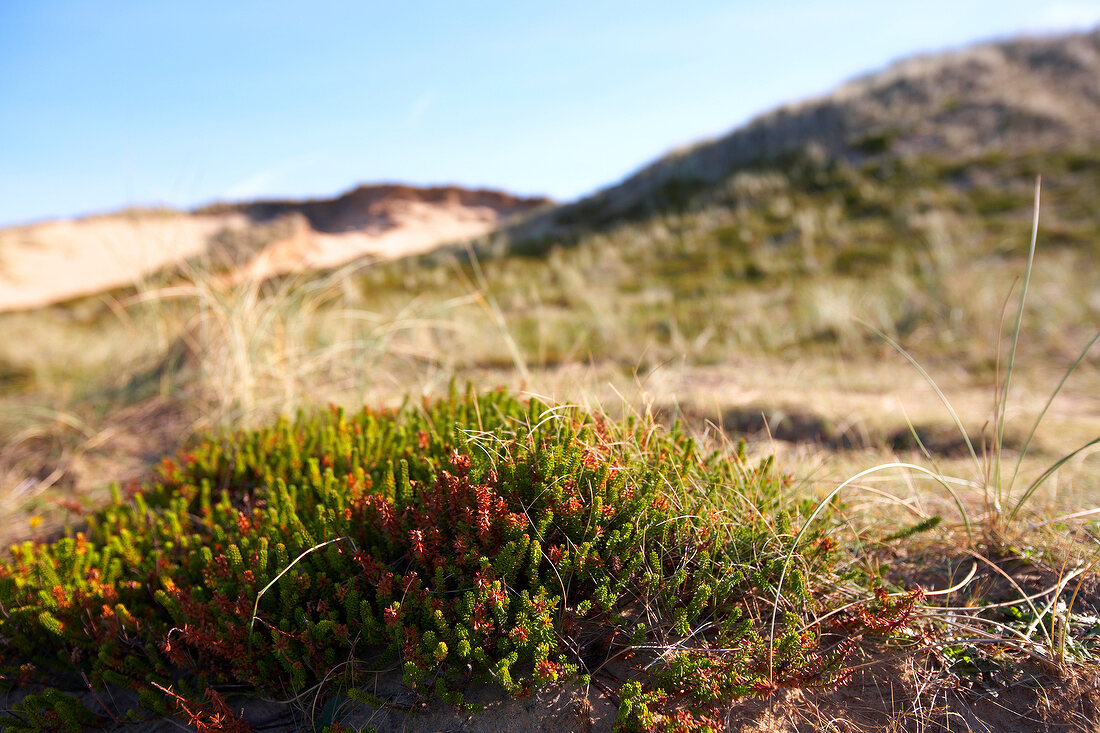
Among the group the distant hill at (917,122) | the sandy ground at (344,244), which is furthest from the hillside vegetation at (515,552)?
the distant hill at (917,122)

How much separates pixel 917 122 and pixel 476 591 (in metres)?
27.9

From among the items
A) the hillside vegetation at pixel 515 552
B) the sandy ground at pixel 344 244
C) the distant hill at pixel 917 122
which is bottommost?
the hillside vegetation at pixel 515 552

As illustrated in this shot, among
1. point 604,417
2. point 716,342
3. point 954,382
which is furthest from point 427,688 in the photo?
point 716,342

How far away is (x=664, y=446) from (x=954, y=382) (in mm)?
6178

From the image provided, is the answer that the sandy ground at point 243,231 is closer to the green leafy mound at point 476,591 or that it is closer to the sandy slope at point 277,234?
the sandy slope at point 277,234

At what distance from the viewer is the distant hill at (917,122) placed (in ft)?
70.8

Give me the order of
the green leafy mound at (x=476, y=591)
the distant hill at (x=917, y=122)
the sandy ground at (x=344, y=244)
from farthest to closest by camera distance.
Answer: the distant hill at (x=917, y=122)
the sandy ground at (x=344, y=244)
the green leafy mound at (x=476, y=591)

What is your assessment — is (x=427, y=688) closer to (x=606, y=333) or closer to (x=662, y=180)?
(x=606, y=333)

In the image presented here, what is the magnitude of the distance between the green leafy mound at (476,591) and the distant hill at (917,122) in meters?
23.8

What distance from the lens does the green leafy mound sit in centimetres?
196

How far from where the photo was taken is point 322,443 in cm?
330

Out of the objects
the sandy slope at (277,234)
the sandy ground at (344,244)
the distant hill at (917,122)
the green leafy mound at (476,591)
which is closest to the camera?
the green leafy mound at (476,591)

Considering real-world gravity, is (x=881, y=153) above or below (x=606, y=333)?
above

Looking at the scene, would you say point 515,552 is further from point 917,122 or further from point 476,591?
point 917,122
